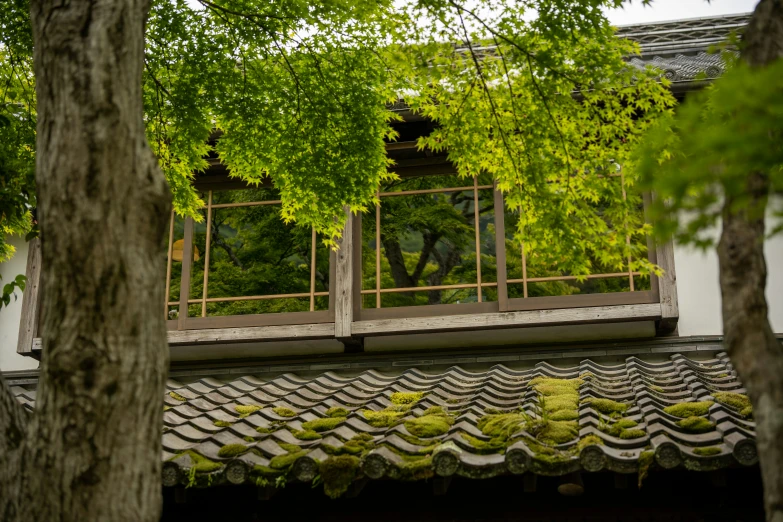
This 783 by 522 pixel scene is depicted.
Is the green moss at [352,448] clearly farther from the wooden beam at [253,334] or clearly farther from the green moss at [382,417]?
the wooden beam at [253,334]

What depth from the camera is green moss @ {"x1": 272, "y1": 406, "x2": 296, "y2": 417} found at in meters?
6.57

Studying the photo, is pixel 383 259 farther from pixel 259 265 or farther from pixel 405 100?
pixel 405 100

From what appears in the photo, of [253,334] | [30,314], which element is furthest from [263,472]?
[30,314]

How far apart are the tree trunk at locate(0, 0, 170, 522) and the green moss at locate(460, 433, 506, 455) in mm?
2498

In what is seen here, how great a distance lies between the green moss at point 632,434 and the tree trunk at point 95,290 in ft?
10.4

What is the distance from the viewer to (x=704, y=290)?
7902 millimetres

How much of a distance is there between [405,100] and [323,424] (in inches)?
103

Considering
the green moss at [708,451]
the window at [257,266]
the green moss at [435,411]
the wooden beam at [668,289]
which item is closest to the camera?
the green moss at [708,451]

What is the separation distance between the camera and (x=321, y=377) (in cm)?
795

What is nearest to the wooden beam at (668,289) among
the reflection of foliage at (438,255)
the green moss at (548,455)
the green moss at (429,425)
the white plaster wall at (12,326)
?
the green moss at (429,425)

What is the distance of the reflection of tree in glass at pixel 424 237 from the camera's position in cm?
1407

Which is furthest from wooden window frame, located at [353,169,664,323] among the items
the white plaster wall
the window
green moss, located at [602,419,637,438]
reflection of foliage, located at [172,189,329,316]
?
reflection of foliage, located at [172,189,329,316]

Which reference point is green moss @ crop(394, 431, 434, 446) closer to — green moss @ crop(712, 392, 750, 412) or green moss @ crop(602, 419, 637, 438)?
green moss @ crop(602, 419, 637, 438)

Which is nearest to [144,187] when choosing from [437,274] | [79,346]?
[79,346]
